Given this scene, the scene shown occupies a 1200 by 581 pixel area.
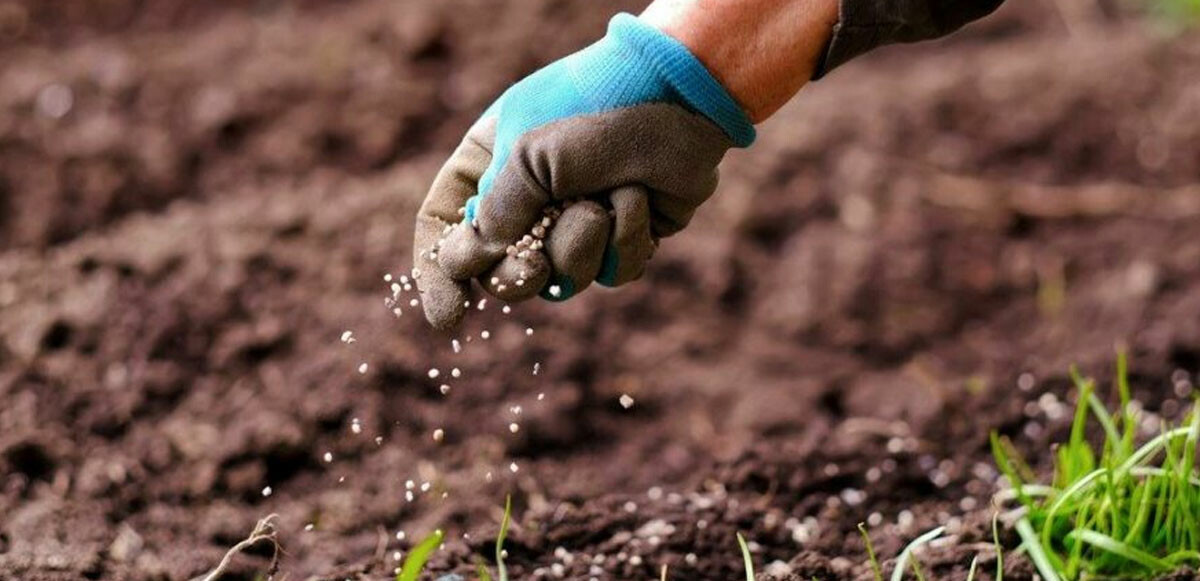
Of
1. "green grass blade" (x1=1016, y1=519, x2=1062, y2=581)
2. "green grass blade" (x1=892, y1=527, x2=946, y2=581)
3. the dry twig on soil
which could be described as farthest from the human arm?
"green grass blade" (x1=1016, y1=519, x2=1062, y2=581)

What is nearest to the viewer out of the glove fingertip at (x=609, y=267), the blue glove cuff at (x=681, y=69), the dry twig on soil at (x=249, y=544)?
the blue glove cuff at (x=681, y=69)

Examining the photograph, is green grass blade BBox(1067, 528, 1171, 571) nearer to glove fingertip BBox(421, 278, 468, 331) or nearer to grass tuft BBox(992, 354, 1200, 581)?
grass tuft BBox(992, 354, 1200, 581)

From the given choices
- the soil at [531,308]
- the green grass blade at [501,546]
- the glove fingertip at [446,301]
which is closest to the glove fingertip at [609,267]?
the glove fingertip at [446,301]

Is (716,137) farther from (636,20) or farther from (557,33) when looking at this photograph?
(557,33)

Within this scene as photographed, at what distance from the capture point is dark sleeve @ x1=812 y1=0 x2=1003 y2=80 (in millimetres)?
1874

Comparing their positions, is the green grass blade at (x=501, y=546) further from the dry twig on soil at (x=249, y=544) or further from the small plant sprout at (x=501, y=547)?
the dry twig on soil at (x=249, y=544)

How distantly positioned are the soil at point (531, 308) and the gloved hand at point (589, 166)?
415 millimetres

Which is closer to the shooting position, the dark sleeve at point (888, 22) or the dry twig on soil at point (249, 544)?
the dark sleeve at point (888, 22)

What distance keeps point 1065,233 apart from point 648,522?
1.72 metres

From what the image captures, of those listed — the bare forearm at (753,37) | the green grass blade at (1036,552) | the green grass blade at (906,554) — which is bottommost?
the green grass blade at (1036,552)

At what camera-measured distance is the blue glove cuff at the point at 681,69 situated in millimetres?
1812

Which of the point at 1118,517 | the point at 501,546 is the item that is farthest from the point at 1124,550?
the point at 501,546

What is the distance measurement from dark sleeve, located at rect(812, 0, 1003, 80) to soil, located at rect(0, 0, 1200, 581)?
74 cm

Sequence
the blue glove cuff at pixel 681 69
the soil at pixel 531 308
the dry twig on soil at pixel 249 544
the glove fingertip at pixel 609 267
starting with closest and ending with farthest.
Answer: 1. the blue glove cuff at pixel 681 69
2. the glove fingertip at pixel 609 267
3. the dry twig on soil at pixel 249 544
4. the soil at pixel 531 308
